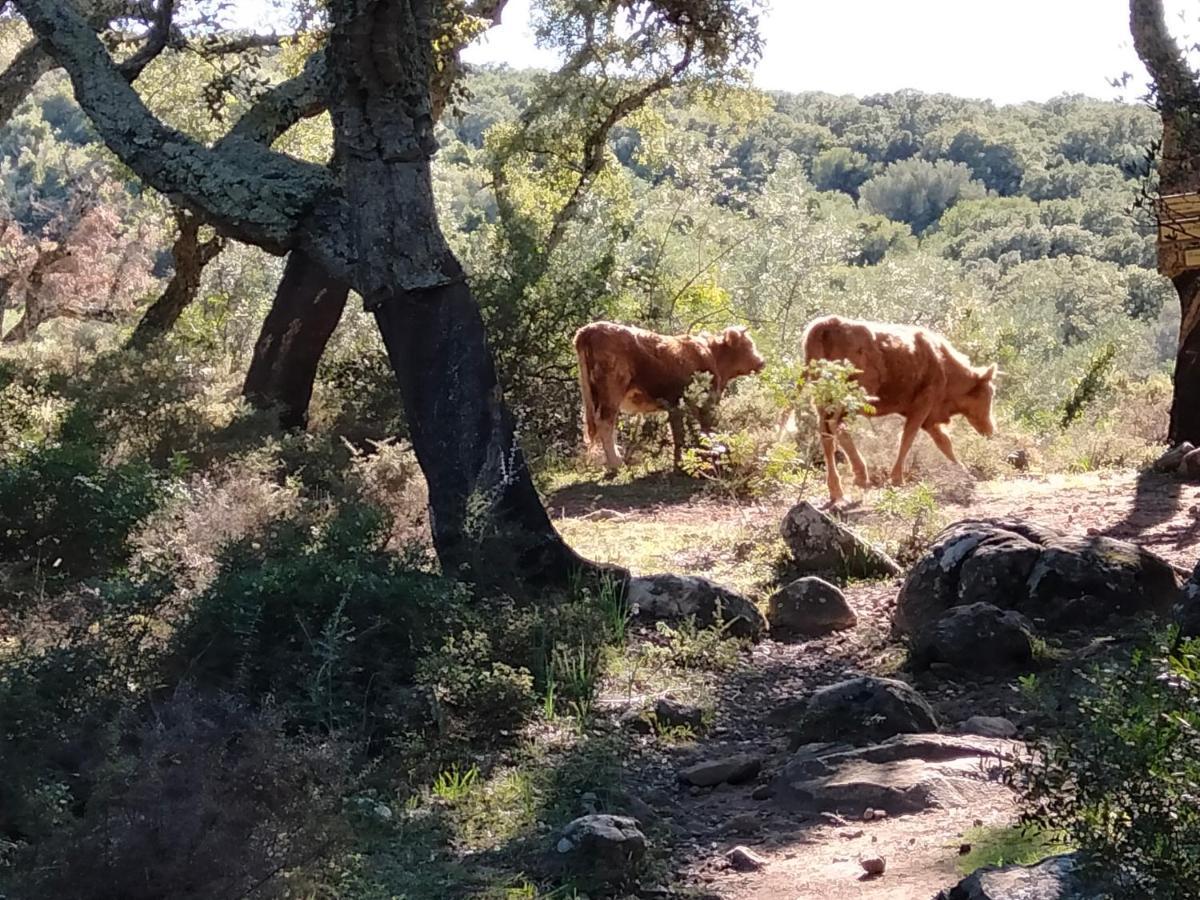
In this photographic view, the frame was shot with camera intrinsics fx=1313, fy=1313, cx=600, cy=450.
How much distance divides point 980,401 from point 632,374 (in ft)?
12.3

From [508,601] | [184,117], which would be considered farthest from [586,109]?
[508,601]

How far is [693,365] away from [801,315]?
14055 mm

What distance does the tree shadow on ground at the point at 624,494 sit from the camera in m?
12.5

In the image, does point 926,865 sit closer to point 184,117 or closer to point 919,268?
point 184,117

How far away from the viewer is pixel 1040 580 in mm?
7516

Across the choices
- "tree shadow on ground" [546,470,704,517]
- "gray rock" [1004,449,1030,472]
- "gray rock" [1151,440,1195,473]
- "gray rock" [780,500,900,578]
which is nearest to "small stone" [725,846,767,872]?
"gray rock" [780,500,900,578]

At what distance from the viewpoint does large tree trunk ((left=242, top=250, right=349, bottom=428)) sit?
44.4ft

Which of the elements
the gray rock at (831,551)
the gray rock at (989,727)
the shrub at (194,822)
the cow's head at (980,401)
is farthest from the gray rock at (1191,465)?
the shrub at (194,822)

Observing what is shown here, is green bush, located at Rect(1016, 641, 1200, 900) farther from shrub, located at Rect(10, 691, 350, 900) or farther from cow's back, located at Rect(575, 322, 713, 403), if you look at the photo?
cow's back, located at Rect(575, 322, 713, 403)

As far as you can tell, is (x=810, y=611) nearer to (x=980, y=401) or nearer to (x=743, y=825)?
(x=743, y=825)

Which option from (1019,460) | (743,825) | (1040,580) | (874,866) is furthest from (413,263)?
(1019,460)

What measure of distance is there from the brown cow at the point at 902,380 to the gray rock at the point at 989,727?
5.76 meters

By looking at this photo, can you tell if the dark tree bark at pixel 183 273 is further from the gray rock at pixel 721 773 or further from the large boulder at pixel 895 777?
the large boulder at pixel 895 777

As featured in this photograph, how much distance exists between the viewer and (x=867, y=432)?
14.5 m
